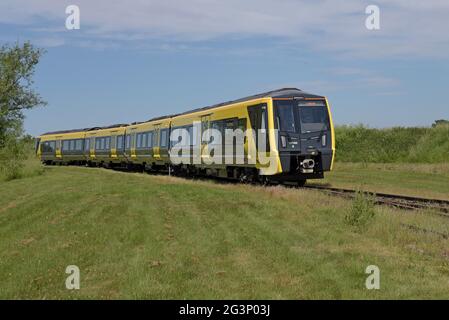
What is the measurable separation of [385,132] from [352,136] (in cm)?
299

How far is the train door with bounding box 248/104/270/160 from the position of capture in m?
21.1

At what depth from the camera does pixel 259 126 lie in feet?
70.6

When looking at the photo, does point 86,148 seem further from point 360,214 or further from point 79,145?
point 360,214

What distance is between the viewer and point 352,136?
5409cm

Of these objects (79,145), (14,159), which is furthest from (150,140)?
(79,145)

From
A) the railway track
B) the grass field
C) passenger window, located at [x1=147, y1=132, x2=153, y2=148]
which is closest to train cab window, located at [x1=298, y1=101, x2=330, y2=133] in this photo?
the railway track

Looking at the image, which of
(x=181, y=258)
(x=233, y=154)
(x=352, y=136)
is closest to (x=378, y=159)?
(x=352, y=136)

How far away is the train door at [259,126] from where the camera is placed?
21.1m

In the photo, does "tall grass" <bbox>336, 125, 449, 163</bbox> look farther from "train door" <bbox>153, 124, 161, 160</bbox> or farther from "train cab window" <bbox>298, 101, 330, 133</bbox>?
"train cab window" <bbox>298, 101, 330, 133</bbox>

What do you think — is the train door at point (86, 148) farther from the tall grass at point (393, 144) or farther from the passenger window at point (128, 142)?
the tall grass at point (393, 144)

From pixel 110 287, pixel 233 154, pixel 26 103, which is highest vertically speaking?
pixel 26 103
